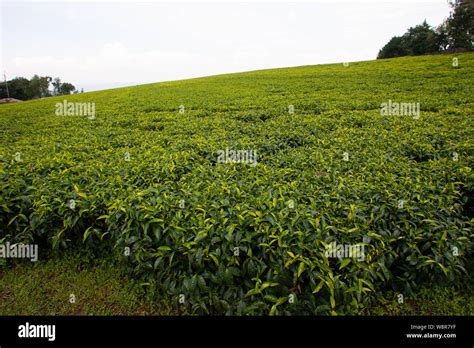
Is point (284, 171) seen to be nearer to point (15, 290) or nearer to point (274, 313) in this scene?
point (274, 313)

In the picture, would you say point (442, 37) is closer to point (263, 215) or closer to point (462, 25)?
point (462, 25)

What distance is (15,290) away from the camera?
3818 mm

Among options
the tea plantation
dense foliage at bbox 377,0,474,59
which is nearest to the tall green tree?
dense foliage at bbox 377,0,474,59

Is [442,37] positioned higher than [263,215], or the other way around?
[442,37]

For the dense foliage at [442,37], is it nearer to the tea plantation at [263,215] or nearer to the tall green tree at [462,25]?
the tall green tree at [462,25]

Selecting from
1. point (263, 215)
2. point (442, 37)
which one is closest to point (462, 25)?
point (442, 37)

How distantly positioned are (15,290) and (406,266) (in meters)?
4.92

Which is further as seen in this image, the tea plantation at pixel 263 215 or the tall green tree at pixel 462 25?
the tall green tree at pixel 462 25

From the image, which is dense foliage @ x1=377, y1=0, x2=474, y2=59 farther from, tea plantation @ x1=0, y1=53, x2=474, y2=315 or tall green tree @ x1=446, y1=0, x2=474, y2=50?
tea plantation @ x1=0, y1=53, x2=474, y2=315

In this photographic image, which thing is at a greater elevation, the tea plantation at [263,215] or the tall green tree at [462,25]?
the tall green tree at [462,25]

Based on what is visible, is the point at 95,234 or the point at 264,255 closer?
the point at 264,255

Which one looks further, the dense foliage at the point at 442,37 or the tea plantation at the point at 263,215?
the dense foliage at the point at 442,37

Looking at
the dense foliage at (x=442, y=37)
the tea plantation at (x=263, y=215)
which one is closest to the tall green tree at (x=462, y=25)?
the dense foliage at (x=442, y=37)
